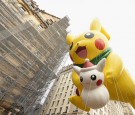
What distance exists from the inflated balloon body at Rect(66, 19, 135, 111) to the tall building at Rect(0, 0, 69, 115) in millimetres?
14778

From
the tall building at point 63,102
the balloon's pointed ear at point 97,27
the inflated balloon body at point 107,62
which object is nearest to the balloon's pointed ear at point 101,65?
the inflated balloon body at point 107,62

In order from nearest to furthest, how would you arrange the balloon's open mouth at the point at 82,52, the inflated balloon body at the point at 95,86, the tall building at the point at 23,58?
the inflated balloon body at the point at 95,86 → the balloon's open mouth at the point at 82,52 → the tall building at the point at 23,58

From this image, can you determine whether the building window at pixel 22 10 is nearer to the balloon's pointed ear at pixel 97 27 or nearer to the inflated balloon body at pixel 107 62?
the balloon's pointed ear at pixel 97 27

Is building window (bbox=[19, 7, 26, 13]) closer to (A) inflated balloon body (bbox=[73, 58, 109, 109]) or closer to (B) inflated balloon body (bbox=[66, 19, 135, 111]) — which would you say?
(B) inflated balloon body (bbox=[66, 19, 135, 111])

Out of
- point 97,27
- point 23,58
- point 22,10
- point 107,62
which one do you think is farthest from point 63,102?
point 107,62

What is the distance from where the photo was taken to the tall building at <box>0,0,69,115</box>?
20.5 metres

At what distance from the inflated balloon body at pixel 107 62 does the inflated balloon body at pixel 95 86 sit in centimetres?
20

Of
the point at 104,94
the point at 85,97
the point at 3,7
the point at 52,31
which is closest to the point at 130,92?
the point at 104,94

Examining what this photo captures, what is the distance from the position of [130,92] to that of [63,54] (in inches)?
1140

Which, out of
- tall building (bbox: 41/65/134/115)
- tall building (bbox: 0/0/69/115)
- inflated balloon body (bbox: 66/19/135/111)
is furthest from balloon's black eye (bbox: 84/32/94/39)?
tall building (bbox: 41/65/134/115)

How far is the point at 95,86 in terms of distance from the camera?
4578 millimetres

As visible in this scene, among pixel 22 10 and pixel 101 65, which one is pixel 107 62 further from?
pixel 22 10

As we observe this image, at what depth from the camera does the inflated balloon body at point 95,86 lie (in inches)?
177

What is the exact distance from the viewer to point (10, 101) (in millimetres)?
20953
